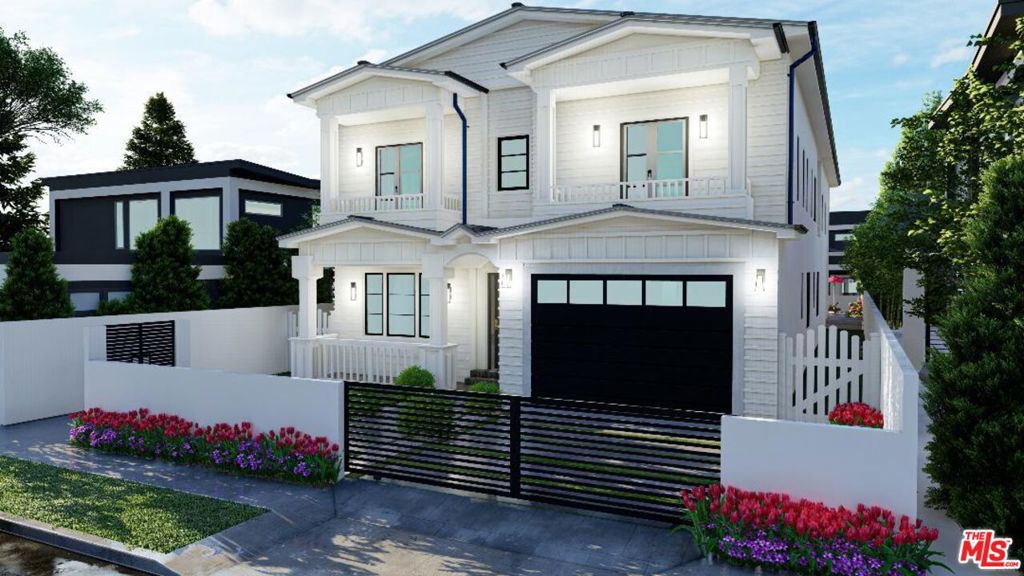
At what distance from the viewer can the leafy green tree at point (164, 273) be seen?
18.8 m

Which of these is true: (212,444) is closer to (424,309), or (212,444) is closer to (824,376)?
(424,309)

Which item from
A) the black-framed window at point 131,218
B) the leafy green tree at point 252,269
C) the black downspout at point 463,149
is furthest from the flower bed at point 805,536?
the black-framed window at point 131,218

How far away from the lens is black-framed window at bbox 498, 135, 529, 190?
1619cm

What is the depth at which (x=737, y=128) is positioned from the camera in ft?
41.3

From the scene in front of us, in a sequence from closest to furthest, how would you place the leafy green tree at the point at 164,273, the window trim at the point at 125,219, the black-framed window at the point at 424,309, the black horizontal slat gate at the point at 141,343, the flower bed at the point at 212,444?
the flower bed at the point at 212,444 < the black horizontal slat gate at the point at 141,343 < the black-framed window at the point at 424,309 < the leafy green tree at the point at 164,273 < the window trim at the point at 125,219

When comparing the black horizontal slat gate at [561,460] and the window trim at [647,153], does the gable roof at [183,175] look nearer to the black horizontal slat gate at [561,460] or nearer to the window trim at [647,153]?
the window trim at [647,153]

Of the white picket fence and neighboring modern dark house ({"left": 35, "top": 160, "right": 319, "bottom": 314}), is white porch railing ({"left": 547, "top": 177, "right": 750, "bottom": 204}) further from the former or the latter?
neighboring modern dark house ({"left": 35, "top": 160, "right": 319, "bottom": 314})

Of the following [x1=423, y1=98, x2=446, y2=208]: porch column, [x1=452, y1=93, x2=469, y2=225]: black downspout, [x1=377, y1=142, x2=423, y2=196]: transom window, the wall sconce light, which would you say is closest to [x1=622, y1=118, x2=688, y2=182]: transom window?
the wall sconce light

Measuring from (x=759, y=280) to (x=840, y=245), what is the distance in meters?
47.9

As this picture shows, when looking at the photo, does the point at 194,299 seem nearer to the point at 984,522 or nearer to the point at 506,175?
the point at 506,175

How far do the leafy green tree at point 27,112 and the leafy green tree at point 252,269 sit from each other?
2145cm

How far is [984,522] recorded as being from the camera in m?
6.32
